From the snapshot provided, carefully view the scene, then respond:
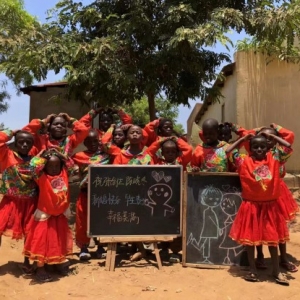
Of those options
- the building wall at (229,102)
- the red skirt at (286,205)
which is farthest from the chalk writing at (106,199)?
the building wall at (229,102)

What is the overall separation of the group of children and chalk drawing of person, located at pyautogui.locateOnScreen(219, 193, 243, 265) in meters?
0.30

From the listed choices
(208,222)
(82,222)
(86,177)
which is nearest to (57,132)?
(86,177)

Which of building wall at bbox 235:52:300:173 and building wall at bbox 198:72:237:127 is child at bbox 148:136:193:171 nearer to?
building wall at bbox 235:52:300:173

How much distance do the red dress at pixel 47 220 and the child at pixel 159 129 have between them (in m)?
1.40

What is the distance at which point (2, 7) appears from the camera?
11492mm

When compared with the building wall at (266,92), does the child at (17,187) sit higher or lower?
lower

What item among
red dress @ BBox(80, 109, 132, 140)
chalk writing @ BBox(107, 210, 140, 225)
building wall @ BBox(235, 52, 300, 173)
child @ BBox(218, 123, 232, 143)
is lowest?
chalk writing @ BBox(107, 210, 140, 225)

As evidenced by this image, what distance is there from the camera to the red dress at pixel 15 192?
13.8 ft

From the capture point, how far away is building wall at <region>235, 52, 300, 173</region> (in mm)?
9023

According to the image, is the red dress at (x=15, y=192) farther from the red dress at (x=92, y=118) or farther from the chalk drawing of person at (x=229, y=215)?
the chalk drawing of person at (x=229, y=215)

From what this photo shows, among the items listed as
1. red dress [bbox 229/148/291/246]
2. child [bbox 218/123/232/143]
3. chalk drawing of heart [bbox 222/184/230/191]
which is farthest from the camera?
child [bbox 218/123/232/143]

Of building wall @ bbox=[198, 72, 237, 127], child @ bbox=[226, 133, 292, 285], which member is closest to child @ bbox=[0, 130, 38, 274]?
child @ bbox=[226, 133, 292, 285]

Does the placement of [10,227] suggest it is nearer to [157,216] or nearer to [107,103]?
[157,216]

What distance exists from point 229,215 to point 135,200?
3.60 feet
